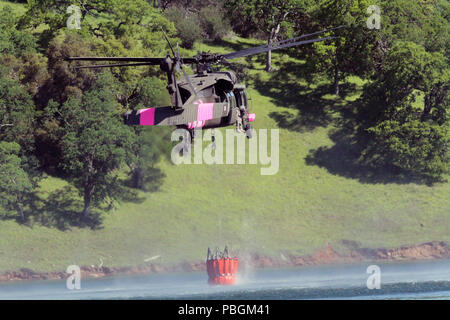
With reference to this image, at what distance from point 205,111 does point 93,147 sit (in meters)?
45.4

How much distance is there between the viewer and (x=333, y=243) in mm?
93938

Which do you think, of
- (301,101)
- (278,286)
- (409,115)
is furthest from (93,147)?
(409,115)

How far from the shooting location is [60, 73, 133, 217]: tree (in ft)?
302

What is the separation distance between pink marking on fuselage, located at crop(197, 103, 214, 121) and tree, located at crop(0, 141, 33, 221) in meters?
45.9

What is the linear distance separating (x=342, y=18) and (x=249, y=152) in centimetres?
2670

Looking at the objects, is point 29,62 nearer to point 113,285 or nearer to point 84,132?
point 84,132

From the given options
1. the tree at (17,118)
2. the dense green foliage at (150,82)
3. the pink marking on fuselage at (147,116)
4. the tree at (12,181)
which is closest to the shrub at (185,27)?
the dense green foliage at (150,82)

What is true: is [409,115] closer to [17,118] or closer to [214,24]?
[214,24]

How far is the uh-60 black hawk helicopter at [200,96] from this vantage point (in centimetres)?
4688

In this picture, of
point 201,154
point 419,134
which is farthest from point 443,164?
point 201,154

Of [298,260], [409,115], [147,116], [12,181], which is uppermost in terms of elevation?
[409,115]

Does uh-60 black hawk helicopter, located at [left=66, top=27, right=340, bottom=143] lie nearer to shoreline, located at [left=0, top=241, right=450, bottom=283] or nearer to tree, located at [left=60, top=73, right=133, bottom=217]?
shoreline, located at [left=0, top=241, right=450, bottom=283]

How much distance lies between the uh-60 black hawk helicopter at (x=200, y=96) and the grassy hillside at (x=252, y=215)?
39.5 metres

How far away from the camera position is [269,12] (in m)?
125
